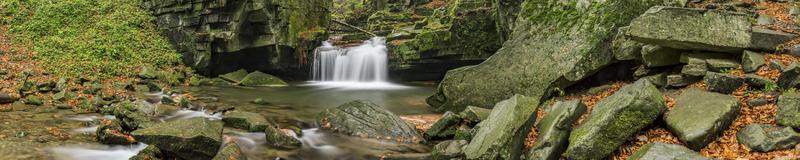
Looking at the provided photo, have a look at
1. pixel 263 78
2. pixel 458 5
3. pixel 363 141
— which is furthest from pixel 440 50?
pixel 363 141

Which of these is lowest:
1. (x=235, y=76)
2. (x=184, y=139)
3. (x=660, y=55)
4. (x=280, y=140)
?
(x=235, y=76)

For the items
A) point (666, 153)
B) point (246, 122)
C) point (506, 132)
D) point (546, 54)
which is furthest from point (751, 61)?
point (246, 122)

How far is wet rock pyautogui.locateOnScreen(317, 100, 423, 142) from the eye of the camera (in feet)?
36.9

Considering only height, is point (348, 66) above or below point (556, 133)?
below

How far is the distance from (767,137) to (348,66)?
2121cm

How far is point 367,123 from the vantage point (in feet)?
38.4

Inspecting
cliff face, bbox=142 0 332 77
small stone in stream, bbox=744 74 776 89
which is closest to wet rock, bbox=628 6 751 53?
small stone in stream, bbox=744 74 776 89

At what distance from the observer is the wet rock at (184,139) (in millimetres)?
8219

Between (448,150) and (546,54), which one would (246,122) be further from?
(546,54)

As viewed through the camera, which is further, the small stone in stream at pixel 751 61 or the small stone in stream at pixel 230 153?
the small stone in stream at pixel 751 61

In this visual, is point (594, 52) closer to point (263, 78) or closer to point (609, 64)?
point (609, 64)

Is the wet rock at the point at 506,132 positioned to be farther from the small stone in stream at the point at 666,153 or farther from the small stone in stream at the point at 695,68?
the small stone in stream at the point at 695,68

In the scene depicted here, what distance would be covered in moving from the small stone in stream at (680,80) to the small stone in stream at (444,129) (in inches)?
179

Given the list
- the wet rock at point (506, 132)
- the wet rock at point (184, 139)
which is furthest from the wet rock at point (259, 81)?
the wet rock at point (506, 132)
